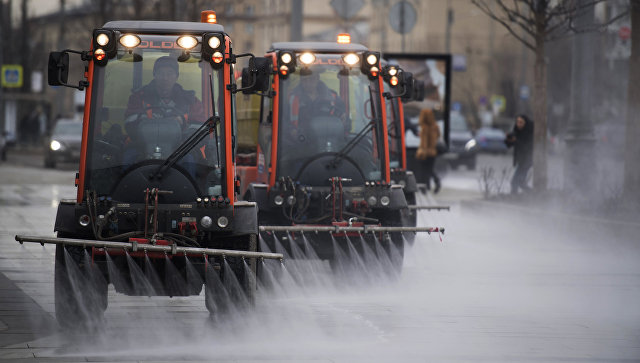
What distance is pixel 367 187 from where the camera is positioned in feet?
42.1

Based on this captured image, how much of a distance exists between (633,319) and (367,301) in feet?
7.58

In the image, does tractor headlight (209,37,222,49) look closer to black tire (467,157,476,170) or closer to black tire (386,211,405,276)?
black tire (386,211,405,276)

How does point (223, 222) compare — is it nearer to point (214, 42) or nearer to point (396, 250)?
point (214, 42)

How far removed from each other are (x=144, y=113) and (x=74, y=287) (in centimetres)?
144

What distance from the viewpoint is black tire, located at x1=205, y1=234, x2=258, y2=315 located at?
31.5ft

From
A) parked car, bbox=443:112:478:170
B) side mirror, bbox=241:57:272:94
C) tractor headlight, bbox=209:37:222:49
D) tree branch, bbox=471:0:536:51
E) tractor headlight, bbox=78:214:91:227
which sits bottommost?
parked car, bbox=443:112:478:170

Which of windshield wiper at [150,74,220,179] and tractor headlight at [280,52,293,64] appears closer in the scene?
windshield wiper at [150,74,220,179]

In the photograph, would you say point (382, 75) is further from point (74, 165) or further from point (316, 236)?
point (74, 165)

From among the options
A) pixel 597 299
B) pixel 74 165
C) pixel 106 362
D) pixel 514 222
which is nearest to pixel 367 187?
pixel 597 299

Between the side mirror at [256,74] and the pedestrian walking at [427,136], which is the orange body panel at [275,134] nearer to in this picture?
the side mirror at [256,74]

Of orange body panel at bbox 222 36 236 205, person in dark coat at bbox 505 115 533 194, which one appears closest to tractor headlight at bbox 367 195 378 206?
orange body panel at bbox 222 36 236 205

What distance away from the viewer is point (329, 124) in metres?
13.2

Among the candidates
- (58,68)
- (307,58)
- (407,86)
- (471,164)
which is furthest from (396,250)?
(471,164)

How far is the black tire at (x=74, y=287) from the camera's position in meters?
9.44
